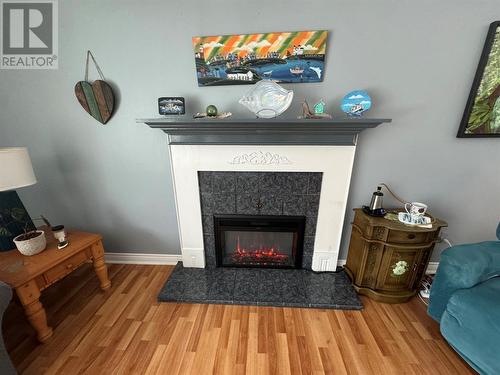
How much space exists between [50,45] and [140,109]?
0.77m

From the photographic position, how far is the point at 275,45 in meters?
1.46

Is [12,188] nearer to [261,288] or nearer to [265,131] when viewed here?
[265,131]

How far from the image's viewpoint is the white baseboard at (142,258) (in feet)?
6.77

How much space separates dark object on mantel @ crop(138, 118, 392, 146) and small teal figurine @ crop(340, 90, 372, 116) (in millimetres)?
114

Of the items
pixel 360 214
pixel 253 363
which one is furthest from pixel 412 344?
pixel 253 363

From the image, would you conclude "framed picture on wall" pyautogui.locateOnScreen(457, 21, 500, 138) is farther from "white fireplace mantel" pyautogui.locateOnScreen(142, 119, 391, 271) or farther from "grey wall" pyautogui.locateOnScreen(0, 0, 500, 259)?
"white fireplace mantel" pyautogui.locateOnScreen(142, 119, 391, 271)

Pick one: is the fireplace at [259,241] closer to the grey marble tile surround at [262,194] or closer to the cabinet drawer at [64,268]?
the grey marble tile surround at [262,194]

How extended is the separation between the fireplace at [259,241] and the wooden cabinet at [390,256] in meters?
0.48

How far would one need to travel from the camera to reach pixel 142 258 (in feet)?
6.82

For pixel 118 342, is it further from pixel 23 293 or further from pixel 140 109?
pixel 140 109

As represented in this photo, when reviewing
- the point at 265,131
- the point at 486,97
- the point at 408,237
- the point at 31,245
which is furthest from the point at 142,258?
the point at 486,97

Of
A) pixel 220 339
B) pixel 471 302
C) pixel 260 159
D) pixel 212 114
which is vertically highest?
pixel 212 114

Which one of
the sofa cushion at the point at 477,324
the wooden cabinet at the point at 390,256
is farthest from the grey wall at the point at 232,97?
the sofa cushion at the point at 477,324

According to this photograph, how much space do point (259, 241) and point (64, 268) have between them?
148 cm
